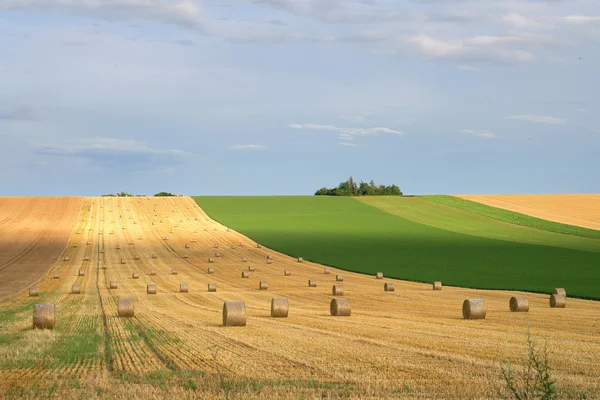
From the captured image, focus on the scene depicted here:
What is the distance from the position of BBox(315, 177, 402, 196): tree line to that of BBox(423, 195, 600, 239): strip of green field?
2126 cm

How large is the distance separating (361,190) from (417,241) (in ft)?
200

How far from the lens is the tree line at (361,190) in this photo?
123 meters

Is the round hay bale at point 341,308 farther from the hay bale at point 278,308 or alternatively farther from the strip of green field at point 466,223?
the strip of green field at point 466,223

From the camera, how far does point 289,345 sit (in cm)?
1631

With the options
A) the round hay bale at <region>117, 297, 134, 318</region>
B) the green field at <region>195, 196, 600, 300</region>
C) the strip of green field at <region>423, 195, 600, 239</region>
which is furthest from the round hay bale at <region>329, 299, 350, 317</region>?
the strip of green field at <region>423, 195, 600, 239</region>

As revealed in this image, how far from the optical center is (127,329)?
2059 centimetres

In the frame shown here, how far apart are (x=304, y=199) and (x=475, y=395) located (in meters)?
91.6

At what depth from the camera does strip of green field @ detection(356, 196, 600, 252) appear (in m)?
63.5

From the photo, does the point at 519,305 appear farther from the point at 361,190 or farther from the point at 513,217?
the point at 361,190

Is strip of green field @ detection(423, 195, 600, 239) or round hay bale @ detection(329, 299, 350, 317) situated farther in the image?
strip of green field @ detection(423, 195, 600, 239)

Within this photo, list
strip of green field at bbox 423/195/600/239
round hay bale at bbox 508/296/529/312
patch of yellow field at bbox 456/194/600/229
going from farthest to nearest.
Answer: patch of yellow field at bbox 456/194/600/229 < strip of green field at bbox 423/195/600/239 < round hay bale at bbox 508/296/529/312

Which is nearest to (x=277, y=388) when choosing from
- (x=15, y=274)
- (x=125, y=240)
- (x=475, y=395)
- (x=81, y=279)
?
(x=475, y=395)

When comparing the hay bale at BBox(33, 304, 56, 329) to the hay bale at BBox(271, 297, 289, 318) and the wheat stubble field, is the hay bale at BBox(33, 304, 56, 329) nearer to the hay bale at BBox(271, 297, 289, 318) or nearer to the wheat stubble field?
the wheat stubble field

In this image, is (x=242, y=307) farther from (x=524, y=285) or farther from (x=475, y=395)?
(x=524, y=285)
